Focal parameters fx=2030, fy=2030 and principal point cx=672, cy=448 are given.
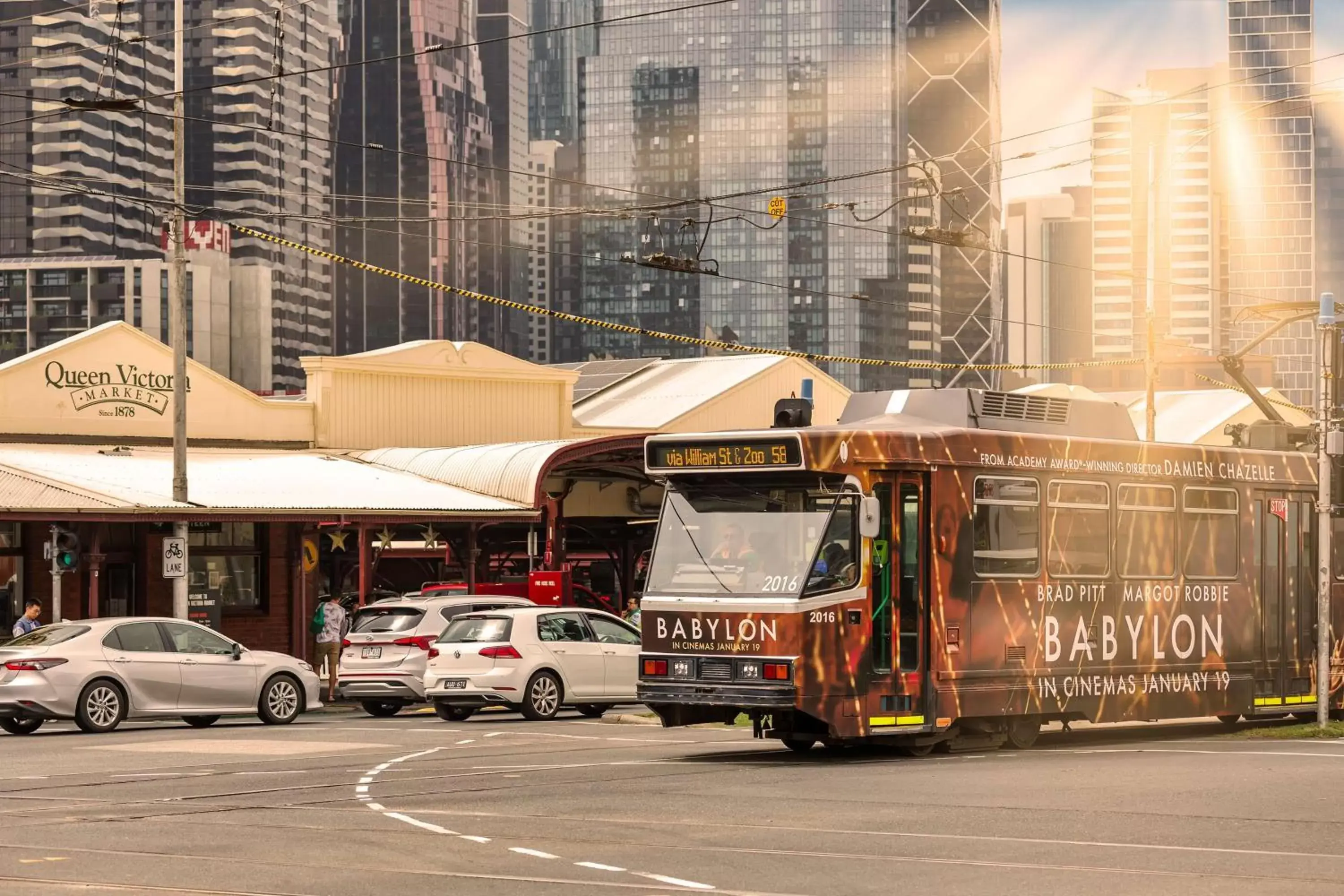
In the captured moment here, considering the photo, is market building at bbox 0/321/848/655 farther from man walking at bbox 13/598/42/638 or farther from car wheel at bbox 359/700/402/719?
car wheel at bbox 359/700/402/719

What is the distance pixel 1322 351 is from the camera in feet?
71.7

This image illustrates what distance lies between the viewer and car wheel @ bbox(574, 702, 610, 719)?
26.7 metres

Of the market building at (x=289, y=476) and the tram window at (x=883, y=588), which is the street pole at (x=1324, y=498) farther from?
the market building at (x=289, y=476)

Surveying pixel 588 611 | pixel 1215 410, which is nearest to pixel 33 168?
pixel 1215 410

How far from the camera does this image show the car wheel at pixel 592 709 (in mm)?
26672

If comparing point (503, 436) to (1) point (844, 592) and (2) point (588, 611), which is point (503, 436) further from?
(1) point (844, 592)

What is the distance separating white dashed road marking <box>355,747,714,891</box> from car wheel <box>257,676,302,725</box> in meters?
7.24

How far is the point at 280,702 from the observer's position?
25656mm

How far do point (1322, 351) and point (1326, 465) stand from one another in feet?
4.02

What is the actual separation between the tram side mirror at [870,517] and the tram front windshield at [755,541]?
12.4 inches

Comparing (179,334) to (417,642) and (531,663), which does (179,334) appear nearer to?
(417,642)

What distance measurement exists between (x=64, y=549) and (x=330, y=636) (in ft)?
15.0

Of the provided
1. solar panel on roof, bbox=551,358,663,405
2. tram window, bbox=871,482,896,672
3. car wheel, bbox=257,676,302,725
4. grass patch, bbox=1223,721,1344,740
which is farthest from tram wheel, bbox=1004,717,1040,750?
solar panel on roof, bbox=551,358,663,405

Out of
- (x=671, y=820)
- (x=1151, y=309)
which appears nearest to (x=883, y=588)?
(x=671, y=820)
